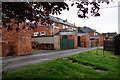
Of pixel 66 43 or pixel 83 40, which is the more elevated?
pixel 83 40

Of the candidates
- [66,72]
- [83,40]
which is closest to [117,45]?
[66,72]

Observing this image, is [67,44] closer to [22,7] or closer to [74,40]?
[74,40]

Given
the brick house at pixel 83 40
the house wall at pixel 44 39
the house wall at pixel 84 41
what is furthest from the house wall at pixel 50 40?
the house wall at pixel 84 41

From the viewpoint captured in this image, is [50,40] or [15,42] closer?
[15,42]

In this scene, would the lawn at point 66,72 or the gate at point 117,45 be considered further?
the gate at point 117,45

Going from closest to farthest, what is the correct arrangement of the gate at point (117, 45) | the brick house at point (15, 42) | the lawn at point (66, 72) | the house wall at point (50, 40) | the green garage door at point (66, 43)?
the lawn at point (66, 72), the brick house at point (15, 42), the gate at point (117, 45), the house wall at point (50, 40), the green garage door at point (66, 43)

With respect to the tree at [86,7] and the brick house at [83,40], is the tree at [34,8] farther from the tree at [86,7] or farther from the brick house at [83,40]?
the brick house at [83,40]

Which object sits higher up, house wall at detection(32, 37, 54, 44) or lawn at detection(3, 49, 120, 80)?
house wall at detection(32, 37, 54, 44)

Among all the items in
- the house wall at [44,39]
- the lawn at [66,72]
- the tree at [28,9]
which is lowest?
the lawn at [66,72]

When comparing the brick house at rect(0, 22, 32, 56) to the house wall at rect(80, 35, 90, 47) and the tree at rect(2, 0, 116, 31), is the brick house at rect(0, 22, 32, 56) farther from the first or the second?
the house wall at rect(80, 35, 90, 47)

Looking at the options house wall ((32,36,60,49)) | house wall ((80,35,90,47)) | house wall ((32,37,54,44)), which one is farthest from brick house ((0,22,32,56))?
house wall ((80,35,90,47))

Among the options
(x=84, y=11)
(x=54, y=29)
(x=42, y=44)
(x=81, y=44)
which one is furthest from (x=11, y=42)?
(x=81, y=44)

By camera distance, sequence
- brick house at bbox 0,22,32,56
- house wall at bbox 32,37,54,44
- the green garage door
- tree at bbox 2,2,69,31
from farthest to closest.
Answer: the green garage door < house wall at bbox 32,37,54,44 < brick house at bbox 0,22,32,56 < tree at bbox 2,2,69,31

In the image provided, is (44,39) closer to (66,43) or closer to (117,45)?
(66,43)
